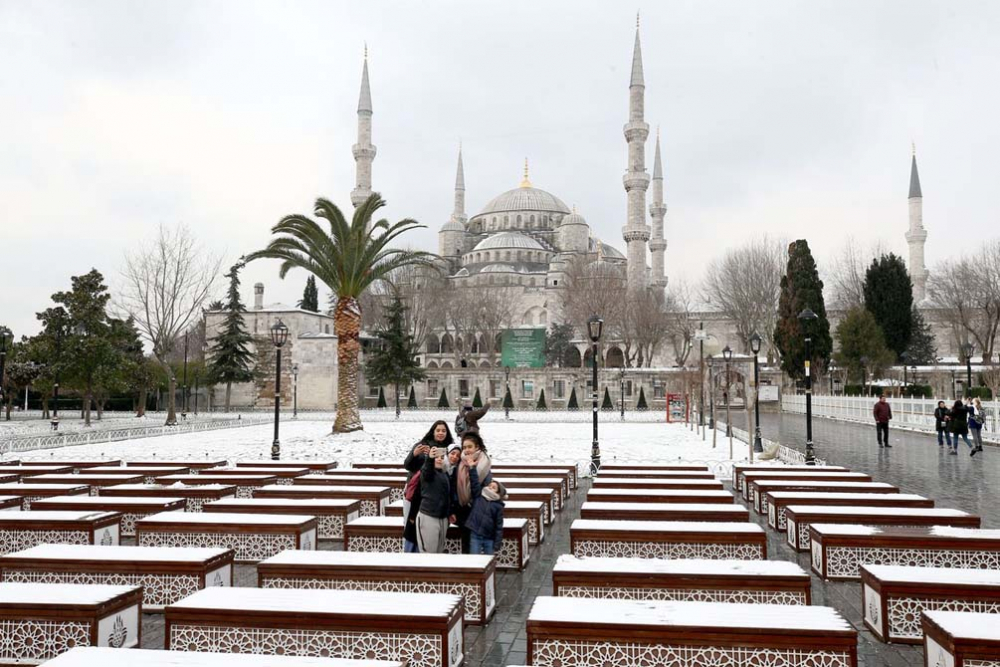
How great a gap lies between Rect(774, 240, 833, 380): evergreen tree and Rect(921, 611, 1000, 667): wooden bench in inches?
1452

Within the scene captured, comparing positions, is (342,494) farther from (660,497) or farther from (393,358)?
(393,358)

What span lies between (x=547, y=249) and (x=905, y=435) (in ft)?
206

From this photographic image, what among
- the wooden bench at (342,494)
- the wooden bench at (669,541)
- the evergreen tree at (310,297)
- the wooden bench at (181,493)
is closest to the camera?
the wooden bench at (669,541)

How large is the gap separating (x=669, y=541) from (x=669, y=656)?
7.31 feet

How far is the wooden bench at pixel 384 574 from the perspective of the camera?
4188 mm

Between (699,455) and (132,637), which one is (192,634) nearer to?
(132,637)

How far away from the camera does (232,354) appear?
42.2 metres

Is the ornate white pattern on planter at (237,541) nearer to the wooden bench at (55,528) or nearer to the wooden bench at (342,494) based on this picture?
the wooden bench at (55,528)

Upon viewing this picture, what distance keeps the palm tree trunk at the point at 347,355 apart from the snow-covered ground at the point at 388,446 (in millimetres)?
546

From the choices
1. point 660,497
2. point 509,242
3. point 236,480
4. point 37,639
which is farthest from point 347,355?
point 509,242

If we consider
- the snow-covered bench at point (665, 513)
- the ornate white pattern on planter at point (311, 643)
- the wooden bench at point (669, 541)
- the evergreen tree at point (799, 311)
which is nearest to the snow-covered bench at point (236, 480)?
the snow-covered bench at point (665, 513)

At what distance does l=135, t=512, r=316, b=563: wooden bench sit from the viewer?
19.1ft

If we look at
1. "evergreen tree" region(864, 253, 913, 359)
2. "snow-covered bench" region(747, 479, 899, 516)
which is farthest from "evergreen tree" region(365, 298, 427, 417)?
"snow-covered bench" region(747, 479, 899, 516)

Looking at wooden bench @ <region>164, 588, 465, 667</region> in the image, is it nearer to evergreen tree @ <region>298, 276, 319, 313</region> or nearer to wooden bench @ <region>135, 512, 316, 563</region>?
wooden bench @ <region>135, 512, 316, 563</region>
